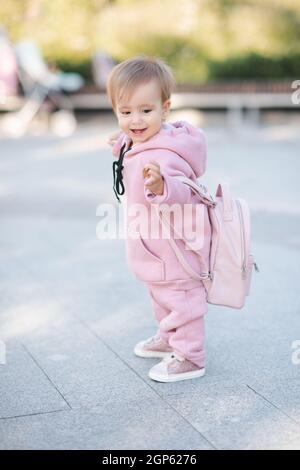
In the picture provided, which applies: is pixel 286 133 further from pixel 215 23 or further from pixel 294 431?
pixel 294 431

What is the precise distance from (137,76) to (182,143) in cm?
32

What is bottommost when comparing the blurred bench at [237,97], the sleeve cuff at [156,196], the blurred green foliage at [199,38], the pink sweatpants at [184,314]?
the pink sweatpants at [184,314]

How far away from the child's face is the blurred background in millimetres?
1036

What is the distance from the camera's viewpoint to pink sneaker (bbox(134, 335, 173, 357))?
3.65 metres

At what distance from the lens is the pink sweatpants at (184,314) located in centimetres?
334

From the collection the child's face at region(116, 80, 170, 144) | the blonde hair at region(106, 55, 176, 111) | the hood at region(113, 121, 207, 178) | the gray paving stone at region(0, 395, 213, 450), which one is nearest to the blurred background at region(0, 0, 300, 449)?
the gray paving stone at region(0, 395, 213, 450)

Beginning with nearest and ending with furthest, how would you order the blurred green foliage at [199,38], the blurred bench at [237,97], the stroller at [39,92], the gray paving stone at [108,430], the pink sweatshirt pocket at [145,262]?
1. the gray paving stone at [108,430]
2. the pink sweatshirt pocket at [145,262]
3. the stroller at [39,92]
4. the blurred bench at [237,97]
5. the blurred green foliage at [199,38]

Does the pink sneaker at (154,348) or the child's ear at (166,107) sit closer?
the child's ear at (166,107)

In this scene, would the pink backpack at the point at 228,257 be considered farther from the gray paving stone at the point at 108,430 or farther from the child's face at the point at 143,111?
the gray paving stone at the point at 108,430

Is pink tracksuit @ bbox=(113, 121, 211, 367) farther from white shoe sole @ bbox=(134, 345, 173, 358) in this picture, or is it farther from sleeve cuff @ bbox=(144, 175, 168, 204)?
white shoe sole @ bbox=(134, 345, 173, 358)

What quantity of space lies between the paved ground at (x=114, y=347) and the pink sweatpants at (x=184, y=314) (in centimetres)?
14

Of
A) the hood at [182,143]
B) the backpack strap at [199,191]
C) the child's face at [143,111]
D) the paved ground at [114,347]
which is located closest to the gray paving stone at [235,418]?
the paved ground at [114,347]

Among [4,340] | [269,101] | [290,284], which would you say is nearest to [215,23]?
[269,101]
